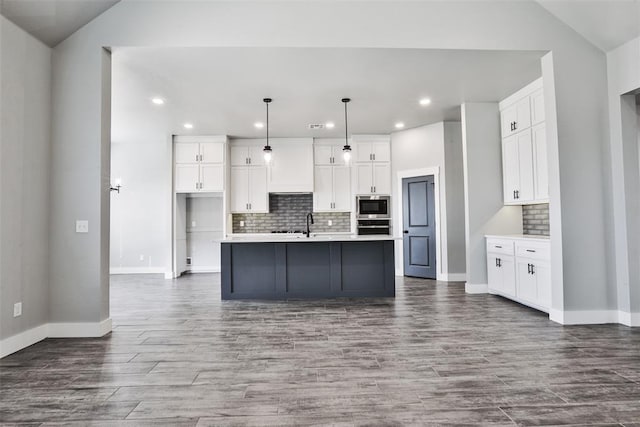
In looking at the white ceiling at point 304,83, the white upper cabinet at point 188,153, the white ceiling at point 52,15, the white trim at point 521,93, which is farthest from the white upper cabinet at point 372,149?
the white ceiling at point 52,15

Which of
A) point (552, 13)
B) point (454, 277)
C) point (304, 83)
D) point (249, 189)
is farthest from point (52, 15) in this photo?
point (454, 277)

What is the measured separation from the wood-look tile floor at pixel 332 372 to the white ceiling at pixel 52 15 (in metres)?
2.84

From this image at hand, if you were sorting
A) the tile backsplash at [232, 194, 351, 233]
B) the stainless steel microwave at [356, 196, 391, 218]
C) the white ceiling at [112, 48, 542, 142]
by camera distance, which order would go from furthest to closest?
1. the tile backsplash at [232, 194, 351, 233]
2. the stainless steel microwave at [356, 196, 391, 218]
3. the white ceiling at [112, 48, 542, 142]

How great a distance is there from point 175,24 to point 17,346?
3287mm

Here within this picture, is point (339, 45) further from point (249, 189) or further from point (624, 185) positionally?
point (249, 189)

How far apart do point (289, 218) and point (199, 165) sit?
214 centimetres

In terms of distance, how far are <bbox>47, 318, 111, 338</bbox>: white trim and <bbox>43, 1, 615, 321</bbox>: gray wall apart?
7 centimetres

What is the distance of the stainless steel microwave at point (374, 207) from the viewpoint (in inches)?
288

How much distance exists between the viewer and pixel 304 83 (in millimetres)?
4664

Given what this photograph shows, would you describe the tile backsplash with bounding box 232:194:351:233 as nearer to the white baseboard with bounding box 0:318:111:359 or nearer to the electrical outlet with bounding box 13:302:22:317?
the white baseboard with bounding box 0:318:111:359

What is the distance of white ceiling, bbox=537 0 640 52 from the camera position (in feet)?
11.1

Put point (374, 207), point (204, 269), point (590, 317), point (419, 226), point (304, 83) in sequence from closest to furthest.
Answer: point (590, 317) → point (304, 83) → point (419, 226) → point (374, 207) → point (204, 269)

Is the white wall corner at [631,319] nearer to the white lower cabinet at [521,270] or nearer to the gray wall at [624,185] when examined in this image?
the gray wall at [624,185]

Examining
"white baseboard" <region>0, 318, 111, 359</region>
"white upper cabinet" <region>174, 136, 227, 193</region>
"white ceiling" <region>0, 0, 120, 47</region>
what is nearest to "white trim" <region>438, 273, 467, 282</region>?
"white upper cabinet" <region>174, 136, 227, 193</region>
